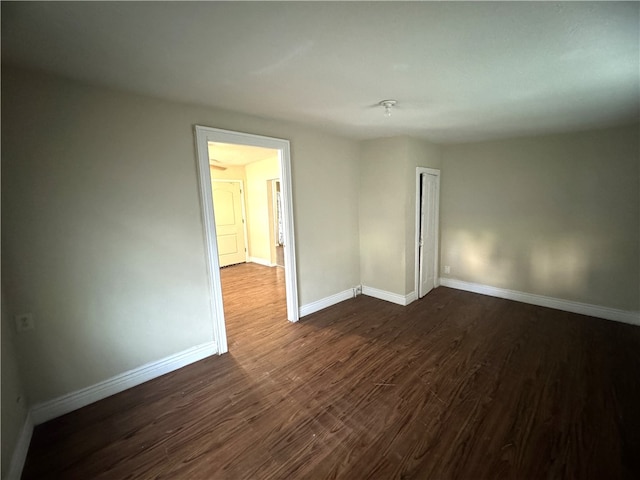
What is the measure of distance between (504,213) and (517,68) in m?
2.81

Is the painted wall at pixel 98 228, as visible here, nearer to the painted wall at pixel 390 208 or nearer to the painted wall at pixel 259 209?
the painted wall at pixel 390 208

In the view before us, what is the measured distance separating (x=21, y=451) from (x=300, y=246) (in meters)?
2.70

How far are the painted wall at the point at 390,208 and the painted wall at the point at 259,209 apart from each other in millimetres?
2782

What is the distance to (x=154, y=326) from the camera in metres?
2.41

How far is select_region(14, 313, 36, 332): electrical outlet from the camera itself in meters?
1.84

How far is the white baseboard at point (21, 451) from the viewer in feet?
4.99

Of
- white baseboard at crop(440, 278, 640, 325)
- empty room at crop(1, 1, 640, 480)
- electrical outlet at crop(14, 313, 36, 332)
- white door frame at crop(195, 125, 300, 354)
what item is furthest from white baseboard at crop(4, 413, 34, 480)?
white baseboard at crop(440, 278, 640, 325)

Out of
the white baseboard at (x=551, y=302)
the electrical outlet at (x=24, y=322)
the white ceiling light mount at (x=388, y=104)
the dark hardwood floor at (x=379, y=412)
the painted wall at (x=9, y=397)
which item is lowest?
the dark hardwood floor at (x=379, y=412)

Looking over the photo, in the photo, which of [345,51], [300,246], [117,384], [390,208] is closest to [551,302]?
[390,208]

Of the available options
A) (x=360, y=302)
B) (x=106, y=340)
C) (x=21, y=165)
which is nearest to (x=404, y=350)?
(x=360, y=302)

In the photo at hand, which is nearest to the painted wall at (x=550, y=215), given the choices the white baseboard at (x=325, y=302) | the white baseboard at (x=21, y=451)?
the white baseboard at (x=325, y=302)

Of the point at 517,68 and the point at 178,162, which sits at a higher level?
the point at 517,68

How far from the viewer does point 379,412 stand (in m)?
1.99

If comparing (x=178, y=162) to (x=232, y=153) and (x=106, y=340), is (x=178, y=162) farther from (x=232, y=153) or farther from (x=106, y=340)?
(x=232, y=153)
